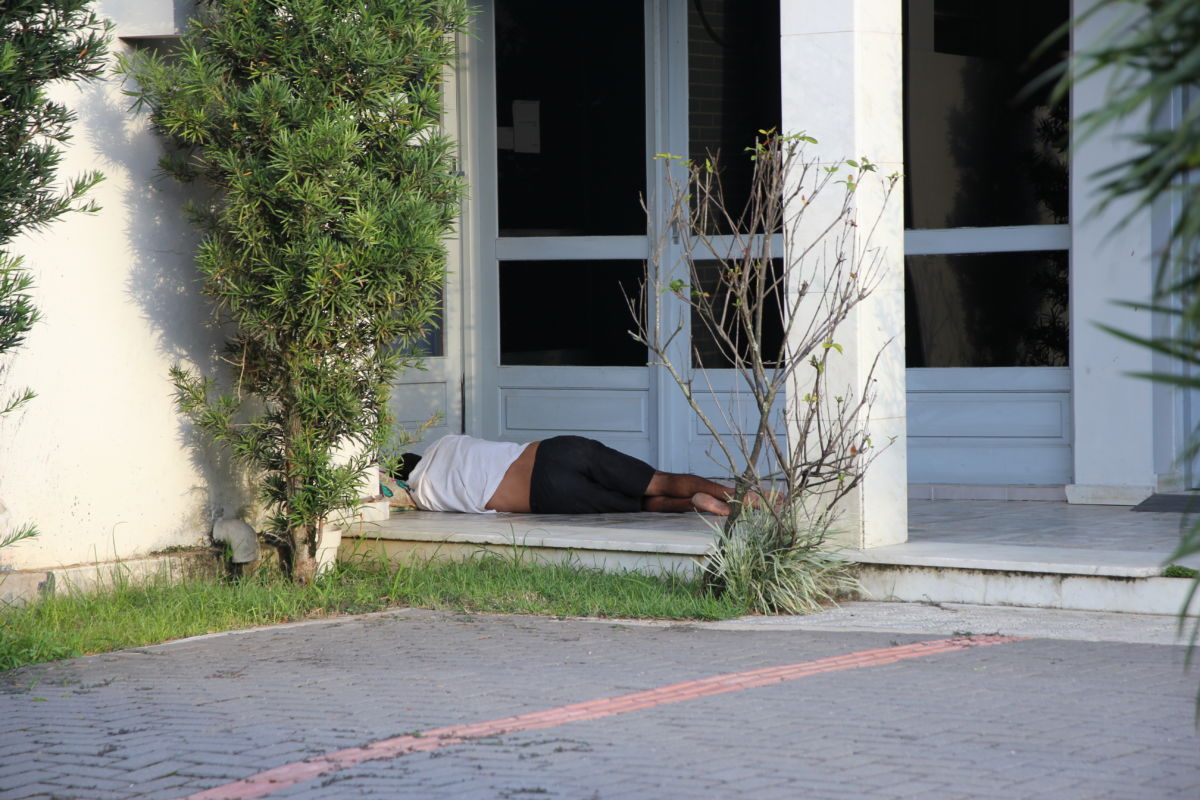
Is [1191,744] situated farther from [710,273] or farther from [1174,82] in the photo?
[710,273]

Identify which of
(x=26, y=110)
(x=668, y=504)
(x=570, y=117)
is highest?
(x=570, y=117)

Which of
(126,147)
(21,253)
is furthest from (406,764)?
(126,147)

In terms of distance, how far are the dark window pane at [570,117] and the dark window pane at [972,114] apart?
6.95 ft

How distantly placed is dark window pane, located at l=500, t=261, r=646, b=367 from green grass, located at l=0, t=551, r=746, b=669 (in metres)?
3.38

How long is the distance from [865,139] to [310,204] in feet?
9.07

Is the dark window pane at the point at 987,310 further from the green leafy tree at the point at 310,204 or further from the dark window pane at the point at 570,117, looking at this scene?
the green leafy tree at the point at 310,204

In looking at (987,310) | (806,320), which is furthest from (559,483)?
(987,310)

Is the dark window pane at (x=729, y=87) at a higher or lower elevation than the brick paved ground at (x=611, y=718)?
higher

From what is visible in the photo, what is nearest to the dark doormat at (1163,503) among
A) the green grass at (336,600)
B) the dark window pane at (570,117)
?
the green grass at (336,600)

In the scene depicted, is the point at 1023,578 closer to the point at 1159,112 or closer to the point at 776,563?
the point at 776,563

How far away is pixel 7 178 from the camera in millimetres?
5367

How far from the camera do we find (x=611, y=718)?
490cm

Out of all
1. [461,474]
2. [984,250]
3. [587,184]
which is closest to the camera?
[461,474]

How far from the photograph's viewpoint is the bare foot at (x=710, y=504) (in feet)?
27.7
